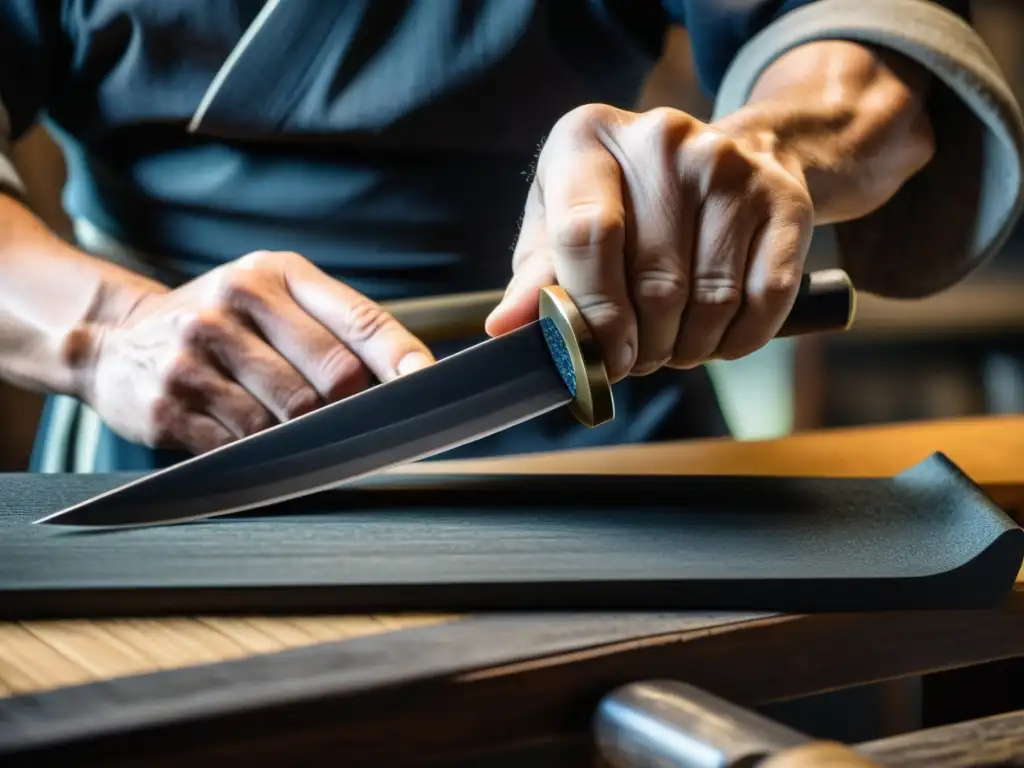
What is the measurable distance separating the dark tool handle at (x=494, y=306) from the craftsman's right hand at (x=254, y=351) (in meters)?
0.05

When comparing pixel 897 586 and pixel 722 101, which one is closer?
pixel 897 586

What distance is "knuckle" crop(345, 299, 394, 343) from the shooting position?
0.61m

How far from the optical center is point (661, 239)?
1.66 ft

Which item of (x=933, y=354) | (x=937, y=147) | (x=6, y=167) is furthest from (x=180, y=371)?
(x=933, y=354)

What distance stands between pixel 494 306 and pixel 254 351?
0.46ft

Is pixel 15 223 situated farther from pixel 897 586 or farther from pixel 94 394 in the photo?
pixel 897 586

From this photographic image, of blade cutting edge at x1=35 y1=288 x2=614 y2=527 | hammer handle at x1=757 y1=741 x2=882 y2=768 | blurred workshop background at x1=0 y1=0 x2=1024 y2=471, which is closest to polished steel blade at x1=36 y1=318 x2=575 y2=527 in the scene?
blade cutting edge at x1=35 y1=288 x2=614 y2=527

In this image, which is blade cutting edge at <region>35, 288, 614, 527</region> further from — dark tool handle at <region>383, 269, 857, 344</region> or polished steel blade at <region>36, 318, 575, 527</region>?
dark tool handle at <region>383, 269, 857, 344</region>

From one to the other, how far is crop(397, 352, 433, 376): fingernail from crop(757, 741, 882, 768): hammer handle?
0.34 metres

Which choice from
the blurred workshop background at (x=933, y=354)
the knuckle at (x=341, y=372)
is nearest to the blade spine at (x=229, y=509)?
the knuckle at (x=341, y=372)

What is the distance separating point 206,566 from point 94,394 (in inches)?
12.8

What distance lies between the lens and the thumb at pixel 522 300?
1.69 feet

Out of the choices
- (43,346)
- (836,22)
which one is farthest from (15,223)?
(836,22)

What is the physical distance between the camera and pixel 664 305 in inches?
20.3
